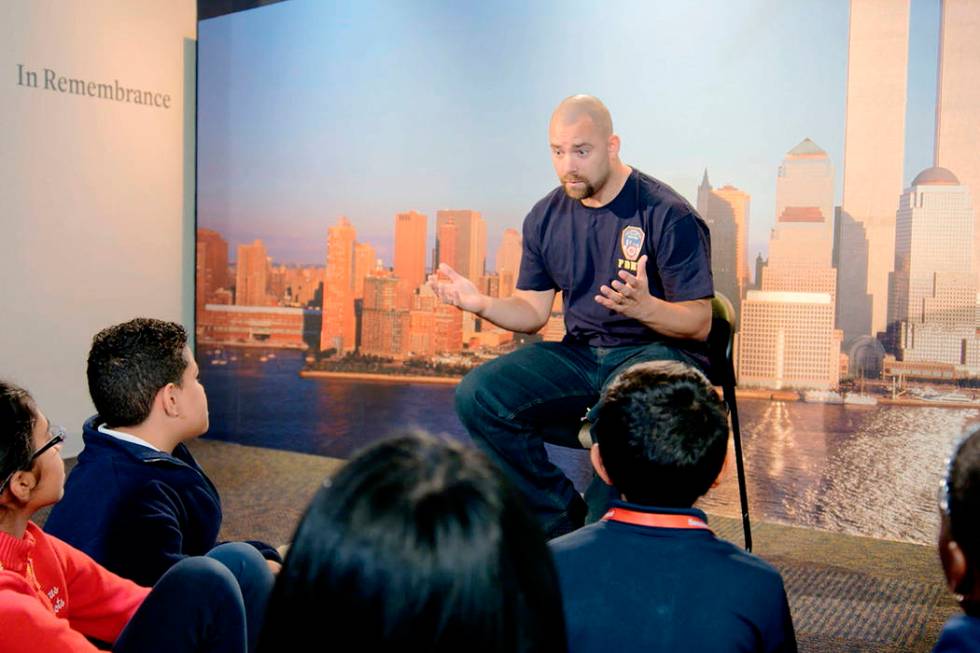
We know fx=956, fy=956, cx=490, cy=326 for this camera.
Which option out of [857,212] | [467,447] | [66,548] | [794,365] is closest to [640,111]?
[857,212]

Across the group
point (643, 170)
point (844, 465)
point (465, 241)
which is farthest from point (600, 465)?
point (465, 241)

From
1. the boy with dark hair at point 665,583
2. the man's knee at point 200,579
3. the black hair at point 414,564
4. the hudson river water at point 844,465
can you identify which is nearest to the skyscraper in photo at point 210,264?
the hudson river water at point 844,465

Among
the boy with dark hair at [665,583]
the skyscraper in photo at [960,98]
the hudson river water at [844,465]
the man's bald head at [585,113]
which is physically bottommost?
the hudson river water at [844,465]

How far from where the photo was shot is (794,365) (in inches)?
133

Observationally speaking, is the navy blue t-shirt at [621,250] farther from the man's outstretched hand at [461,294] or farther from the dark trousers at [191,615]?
the dark trousers at [191,615]

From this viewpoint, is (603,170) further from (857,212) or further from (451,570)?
(451,570)

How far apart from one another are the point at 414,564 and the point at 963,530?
28.8 inches

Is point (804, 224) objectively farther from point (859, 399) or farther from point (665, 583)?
point (665, 583)

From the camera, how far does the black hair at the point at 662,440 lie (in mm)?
1359

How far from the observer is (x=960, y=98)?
304cm

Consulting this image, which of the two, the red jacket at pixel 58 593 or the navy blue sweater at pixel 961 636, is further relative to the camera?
the red jacket at pixel 58 593

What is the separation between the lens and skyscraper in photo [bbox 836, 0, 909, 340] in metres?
3.13

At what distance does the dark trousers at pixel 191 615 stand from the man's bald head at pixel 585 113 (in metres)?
1.44

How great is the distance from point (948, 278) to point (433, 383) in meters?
2.16
